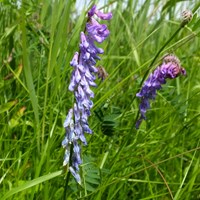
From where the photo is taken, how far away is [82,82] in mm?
962

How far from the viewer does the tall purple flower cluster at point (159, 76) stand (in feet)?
4.07

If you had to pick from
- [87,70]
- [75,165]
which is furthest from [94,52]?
[75,165]

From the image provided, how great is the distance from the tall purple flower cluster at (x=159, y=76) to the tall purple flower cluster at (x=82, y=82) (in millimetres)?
314

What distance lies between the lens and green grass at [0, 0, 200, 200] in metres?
1.07

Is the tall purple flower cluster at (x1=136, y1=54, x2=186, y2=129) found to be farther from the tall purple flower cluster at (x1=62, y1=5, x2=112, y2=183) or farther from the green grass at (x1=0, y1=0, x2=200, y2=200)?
the tall purple flower cluster at (x1=62, y1=5, x2=112, y2=183)

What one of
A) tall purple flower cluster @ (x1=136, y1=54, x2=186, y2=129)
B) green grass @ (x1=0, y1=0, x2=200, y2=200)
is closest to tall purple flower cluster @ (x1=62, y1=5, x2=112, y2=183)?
green grass @ (x1=0, y1=0, x2=200, y2=200)

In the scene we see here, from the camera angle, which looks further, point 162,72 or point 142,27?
point 142,27

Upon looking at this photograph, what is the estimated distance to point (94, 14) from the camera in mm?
955

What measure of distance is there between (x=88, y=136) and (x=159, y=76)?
0.36 metres

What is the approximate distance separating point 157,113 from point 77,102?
909mm

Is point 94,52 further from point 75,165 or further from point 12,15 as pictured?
point 12,15

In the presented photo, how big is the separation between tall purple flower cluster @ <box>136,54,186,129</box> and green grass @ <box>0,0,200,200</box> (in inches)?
1.3

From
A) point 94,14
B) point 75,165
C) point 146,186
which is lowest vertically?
point 146,186

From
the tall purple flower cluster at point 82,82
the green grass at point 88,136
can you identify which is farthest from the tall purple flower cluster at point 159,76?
the tall purple flower cluster at point 82,82
